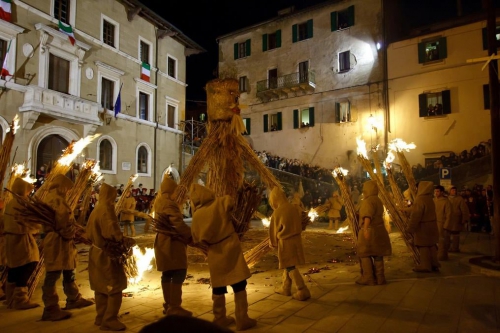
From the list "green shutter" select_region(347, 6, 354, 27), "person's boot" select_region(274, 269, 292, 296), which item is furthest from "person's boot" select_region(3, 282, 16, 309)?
"green shutter" select_region(347, 6, 354, 27)

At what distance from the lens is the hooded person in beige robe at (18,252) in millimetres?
4594

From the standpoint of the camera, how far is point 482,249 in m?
8.84

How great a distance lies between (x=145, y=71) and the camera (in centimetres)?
2152

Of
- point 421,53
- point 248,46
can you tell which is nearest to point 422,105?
point 421,53

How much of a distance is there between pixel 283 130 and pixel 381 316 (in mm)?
22382

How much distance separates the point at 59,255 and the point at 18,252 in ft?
2.25

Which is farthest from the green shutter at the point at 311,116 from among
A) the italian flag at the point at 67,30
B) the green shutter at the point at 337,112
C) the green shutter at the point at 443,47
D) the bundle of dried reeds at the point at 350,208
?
the bundle of dried reeds at the point at 350,208

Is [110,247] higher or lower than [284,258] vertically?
higher

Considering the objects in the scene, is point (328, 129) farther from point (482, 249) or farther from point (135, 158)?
point (482, 249)

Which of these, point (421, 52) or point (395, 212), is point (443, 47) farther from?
point (395, 212)

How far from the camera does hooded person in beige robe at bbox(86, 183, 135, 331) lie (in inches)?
151

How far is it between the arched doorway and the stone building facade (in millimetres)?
45

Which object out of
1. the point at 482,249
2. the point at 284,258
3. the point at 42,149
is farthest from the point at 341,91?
the point at 284,258

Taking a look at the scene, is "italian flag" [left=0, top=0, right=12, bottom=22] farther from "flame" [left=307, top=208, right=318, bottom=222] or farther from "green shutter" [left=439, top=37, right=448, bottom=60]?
"green shutter" [left=439, top=37, right=448, bottom=60]
